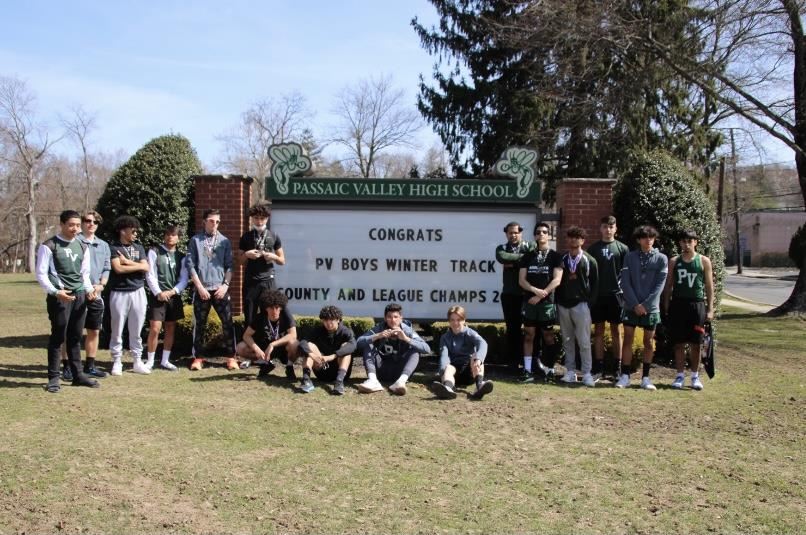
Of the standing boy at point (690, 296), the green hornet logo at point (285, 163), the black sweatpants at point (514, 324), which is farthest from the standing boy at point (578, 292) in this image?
the green hornet logo at point (285, 163)

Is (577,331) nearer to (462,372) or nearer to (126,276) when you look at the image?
(462,372)

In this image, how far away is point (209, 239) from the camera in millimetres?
8398

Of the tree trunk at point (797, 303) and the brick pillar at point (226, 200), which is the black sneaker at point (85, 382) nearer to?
the brick pillar at point (226, 200)

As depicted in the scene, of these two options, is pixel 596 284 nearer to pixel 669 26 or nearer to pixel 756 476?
pixel 756 476

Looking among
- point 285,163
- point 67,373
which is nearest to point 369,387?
point 67,373

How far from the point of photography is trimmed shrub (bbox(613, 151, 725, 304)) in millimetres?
9164

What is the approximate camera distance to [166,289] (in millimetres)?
8281

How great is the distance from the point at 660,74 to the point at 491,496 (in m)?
15.6

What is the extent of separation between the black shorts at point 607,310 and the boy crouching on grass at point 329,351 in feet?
9.60

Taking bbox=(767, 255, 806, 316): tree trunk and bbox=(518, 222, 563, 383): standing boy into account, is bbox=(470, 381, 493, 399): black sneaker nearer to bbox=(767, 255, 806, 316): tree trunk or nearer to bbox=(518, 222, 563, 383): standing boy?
bbox=(518, 222, 563, 383): standing boy

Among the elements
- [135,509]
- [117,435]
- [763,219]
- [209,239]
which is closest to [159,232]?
[209,239]

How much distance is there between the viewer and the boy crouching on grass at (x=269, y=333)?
296 inches

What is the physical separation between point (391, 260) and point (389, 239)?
0.30 m

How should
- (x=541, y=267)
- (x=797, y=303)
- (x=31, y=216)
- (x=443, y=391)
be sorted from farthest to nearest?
(x=31, y=216) < (x=797, y=303) < (x=541, y=267) < (x=443, y=391)
